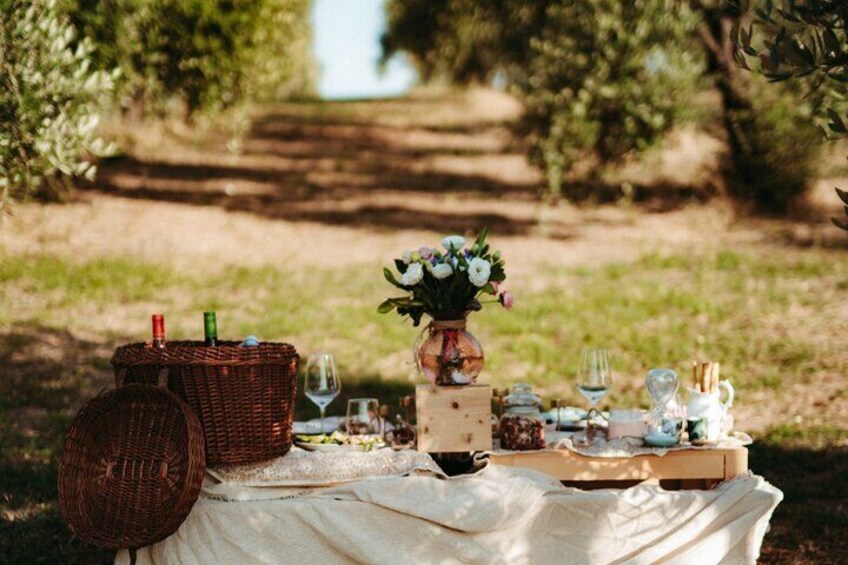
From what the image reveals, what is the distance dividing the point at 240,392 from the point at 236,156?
16850 mm

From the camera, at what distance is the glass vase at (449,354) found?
17.3 feet

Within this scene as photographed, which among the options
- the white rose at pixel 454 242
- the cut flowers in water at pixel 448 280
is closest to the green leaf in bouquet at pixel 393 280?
the cut flowers in water at pixel 448 280

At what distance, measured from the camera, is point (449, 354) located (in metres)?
5.26

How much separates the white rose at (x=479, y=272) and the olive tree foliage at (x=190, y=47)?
336 inches

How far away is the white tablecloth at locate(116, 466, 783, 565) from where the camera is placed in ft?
16.5

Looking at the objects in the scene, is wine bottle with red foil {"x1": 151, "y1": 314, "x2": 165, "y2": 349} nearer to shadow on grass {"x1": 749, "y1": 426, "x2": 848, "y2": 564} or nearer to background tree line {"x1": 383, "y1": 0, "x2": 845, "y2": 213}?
shadow on grass {"x1": 749, "y1": 426, "x2": 848, "y2": 564}

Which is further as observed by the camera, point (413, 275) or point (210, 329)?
point (210, 329)

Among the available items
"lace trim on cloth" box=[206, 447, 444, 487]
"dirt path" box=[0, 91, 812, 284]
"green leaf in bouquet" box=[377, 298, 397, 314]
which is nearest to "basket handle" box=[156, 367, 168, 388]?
"lace trim on cloth" box=[206, 447, 444, 487]

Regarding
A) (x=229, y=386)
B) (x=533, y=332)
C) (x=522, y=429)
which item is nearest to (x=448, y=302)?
(x=522, y=429)

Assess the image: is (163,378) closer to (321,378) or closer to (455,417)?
(321,378)

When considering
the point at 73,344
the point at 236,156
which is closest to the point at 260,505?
the point at 73,344

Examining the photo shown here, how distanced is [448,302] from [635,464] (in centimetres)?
127

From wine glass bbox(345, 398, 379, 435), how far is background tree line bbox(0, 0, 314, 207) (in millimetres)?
3299

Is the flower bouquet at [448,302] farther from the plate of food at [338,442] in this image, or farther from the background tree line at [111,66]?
the background tree line at [111,66]
